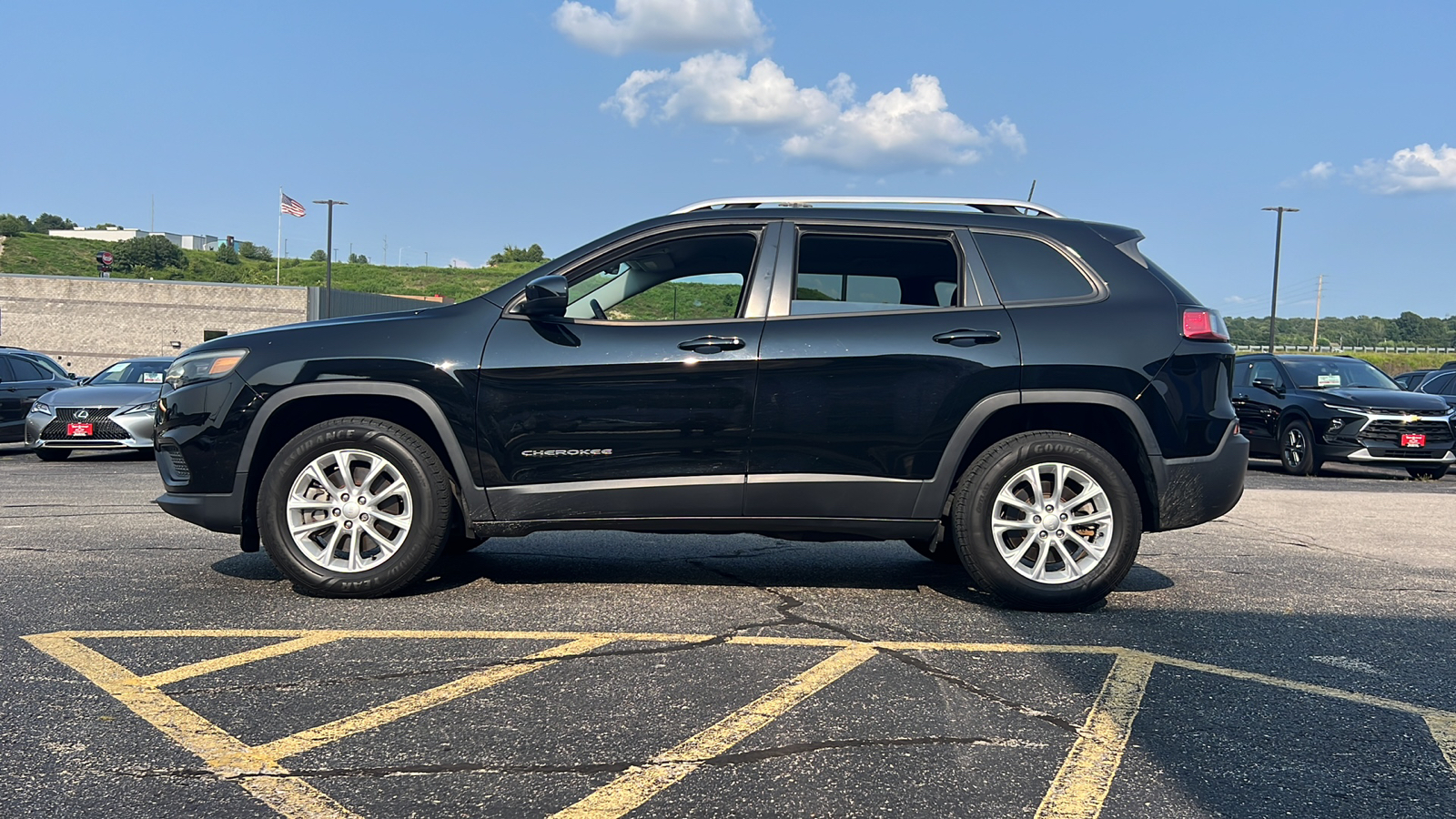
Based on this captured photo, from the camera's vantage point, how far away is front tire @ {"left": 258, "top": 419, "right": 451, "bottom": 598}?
16.5 ft

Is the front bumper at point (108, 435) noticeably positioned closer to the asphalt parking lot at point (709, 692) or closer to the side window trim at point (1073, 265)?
the asphalt parking lot at point (709, 692)

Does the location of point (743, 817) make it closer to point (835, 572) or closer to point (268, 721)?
point (268, 721)

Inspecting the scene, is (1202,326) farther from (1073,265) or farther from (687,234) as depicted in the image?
(687,234)

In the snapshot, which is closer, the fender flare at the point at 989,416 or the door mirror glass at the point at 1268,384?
the fender flare at the point at 989,416

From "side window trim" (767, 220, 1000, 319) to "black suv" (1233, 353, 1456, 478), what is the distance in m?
10.8

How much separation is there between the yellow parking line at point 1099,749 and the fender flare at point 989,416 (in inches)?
44.9

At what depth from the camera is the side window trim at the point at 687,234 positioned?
16.8 ft

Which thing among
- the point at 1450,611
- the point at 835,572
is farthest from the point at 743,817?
the point at 1450,611

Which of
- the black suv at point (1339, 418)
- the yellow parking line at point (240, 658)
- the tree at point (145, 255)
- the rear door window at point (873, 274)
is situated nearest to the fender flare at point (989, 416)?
the rear door window at point (873, 274)

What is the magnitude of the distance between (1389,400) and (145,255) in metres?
95.9

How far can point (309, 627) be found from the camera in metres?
4.52

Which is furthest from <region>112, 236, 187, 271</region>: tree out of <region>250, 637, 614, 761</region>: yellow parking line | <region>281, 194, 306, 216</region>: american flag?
<region>250, 637, 614, 761</region>: yellow parking line

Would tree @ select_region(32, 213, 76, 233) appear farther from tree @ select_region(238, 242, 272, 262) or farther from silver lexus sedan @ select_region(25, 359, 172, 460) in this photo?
silver lexus sedan @ select_region(25, 359, 172, 460)

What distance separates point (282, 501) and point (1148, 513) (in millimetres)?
3985
